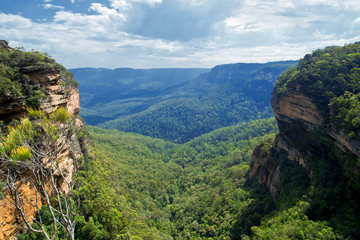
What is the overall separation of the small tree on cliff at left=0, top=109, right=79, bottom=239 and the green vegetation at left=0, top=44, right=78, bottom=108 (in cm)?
295

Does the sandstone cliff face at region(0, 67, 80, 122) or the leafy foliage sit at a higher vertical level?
the sandstone cliff face at region(0, 67, 80, 122)

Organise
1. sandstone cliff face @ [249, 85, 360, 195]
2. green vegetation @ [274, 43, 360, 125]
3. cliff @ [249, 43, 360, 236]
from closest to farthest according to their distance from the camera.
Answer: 1. cliff @ [249, 43, 360, 236]
2. green vegetation @ [274, 43, 360, 125]
3. sandstone cliff face @ [249, 85, 360, 195]

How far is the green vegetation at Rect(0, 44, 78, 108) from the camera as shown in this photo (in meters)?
21.6

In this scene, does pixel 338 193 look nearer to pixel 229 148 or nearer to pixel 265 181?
pixel 265 181

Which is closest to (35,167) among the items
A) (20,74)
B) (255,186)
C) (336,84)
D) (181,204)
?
(20,74)

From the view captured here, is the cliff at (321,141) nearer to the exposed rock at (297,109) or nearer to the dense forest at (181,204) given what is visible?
the exposed rock at (297,109)

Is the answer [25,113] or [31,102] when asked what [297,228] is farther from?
[31,102]

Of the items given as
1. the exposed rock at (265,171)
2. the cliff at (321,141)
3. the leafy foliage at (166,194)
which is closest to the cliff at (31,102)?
the leafy foliage at (166,194)

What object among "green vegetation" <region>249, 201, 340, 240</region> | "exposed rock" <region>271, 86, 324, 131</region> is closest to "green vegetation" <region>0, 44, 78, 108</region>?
"green vegetation" <region>249, 201, 340, 240</region>

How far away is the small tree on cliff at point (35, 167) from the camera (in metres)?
9.42

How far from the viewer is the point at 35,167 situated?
10758 mm

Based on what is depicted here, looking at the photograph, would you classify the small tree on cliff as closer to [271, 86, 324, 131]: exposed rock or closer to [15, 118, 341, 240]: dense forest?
[15, 118, 341, 240]: dense forest

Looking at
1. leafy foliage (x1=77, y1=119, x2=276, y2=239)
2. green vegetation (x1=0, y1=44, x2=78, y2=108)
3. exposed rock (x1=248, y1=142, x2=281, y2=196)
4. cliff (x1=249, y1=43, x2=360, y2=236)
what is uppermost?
green vegetation (x1=0, y1=44, x2=78, y2=108)

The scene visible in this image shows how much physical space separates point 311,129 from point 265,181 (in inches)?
653
